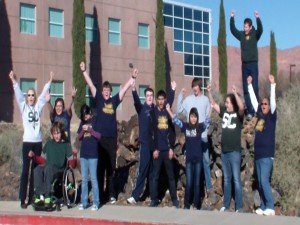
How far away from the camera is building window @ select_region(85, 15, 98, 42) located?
38719mm

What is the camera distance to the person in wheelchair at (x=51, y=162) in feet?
36.0

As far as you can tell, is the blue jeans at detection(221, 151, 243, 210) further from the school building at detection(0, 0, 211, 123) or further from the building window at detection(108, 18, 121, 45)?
the building window at detection(108, 18, 121, 45)

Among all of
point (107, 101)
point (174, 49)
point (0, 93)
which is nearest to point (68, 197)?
point (107, 101)

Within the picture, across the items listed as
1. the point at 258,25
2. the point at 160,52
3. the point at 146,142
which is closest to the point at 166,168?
the point at 146,142

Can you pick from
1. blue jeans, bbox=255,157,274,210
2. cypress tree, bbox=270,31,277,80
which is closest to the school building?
cypress tree, bbox=270,31,277,80

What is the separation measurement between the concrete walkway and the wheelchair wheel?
21 cm

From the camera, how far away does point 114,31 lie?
4088 cm

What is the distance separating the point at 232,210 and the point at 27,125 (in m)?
3.75

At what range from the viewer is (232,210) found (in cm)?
1127

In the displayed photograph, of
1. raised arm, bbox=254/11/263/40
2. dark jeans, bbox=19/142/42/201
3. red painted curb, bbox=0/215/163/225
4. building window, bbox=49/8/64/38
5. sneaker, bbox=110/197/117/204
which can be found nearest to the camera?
red painted curb, bbox=0/215/163/225

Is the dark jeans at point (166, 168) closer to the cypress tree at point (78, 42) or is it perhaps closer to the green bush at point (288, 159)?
the green bush at point (288, 159)

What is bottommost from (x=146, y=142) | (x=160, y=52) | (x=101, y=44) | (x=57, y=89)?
(x=146, y=142)

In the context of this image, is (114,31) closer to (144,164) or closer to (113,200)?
(113,200)

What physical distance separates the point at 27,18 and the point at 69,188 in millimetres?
25636
